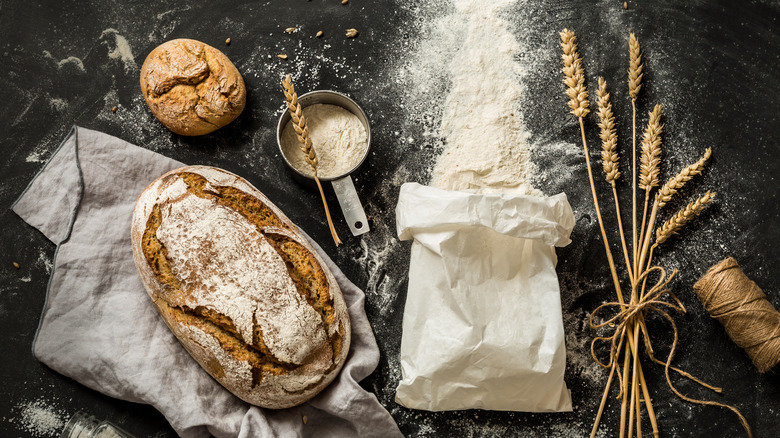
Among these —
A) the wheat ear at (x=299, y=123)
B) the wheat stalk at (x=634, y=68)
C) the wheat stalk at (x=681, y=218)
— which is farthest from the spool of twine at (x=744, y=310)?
the wheat ear at (x=299, y=123)

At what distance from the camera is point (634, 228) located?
1.59 metres

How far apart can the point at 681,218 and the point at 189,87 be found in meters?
1.54

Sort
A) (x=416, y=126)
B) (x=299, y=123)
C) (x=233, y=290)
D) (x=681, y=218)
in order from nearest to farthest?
(x=233, y=290), (x=299, y=123), (x=681, y=218), (x=416, y=126)

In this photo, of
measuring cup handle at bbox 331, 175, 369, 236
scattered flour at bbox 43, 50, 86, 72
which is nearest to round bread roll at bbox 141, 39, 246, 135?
scattered flour at bbox 43, 50, 86, 72

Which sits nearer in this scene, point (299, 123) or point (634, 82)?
point (299, 123)

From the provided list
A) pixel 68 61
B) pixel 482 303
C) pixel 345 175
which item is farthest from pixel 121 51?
pixel 482 303

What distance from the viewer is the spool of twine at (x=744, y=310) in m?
1.45

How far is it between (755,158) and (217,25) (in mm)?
1831

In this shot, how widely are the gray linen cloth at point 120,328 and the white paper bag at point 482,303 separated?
184 millimetres

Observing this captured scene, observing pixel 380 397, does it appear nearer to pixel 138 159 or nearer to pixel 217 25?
pixel 138 159

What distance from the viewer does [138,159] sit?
1.53m

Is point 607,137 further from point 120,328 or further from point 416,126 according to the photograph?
point 120,328

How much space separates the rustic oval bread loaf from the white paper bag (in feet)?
0.95

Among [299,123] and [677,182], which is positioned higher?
[299,123]
